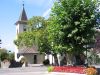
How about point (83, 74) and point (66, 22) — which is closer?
point (83, 74)

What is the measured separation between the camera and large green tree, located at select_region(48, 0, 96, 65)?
93.8 feet

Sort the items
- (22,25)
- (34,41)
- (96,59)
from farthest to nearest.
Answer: (22,25) → (96,59) → (34,41)

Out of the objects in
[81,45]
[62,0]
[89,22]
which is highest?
[62,0]

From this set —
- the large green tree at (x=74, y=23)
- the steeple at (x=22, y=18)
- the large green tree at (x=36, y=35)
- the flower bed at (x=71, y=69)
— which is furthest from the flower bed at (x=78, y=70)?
the steeple at (x=22, y=18)

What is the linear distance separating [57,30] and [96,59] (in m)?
32.1

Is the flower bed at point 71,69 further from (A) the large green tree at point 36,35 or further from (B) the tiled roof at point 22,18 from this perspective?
(B) the tiled roof at point 22,18

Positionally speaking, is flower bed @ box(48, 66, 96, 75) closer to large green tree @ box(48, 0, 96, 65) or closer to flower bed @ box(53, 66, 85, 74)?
flower bed @ box(53, 66, 85, 74)

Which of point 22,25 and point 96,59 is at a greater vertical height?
point 22,25

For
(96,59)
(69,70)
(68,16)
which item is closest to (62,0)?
(68,16)

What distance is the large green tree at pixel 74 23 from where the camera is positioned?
28594mm

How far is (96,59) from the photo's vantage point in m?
60.2

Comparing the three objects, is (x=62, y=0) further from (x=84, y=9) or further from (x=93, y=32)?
(x=93, y=32)

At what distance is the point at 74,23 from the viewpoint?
28.8 meters

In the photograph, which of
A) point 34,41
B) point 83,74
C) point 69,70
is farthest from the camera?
point 34,41
